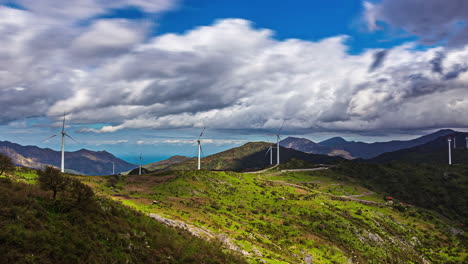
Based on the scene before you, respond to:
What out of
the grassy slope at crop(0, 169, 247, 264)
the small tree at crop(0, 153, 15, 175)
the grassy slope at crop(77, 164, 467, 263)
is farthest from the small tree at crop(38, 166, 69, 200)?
the grassy slope at crop(77, 164, 467, 263)

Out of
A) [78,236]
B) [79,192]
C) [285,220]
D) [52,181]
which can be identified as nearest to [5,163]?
[52,181]

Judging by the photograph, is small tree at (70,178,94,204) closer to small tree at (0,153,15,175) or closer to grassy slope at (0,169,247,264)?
grassy slope at (0,169,247,264)

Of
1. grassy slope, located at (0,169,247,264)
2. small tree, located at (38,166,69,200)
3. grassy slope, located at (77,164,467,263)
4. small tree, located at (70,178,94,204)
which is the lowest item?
grassy slope, located at (77,164,467,263)

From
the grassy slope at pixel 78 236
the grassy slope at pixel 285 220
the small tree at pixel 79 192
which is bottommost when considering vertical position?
the grassy slope at pixel 285 220

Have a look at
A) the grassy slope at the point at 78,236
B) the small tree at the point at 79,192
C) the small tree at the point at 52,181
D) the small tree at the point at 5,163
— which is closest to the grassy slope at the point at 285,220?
the grassy slope at the point at 78,236

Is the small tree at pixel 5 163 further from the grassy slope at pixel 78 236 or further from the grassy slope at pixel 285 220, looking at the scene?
the grassy slope at pixel 285 220

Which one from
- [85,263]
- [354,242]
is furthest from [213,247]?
[354,242]
